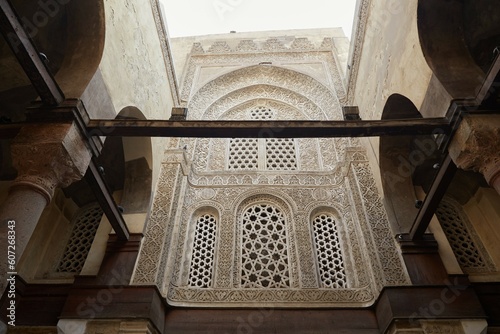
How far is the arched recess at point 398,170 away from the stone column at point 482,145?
6.74 ft

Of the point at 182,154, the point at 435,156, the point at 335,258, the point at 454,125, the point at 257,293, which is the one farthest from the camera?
the point at 182,154

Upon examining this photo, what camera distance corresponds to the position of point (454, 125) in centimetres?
355

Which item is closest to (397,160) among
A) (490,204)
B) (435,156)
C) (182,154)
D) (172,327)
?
(435,156)

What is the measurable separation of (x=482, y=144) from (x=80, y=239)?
602 centimetres

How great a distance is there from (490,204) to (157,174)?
5610 millimetres

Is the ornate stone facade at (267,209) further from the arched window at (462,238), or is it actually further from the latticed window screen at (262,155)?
the arched window at (462,238)

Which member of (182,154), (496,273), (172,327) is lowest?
(172,327)

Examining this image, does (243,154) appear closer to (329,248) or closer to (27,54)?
(329,248)

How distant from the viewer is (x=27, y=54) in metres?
3.00

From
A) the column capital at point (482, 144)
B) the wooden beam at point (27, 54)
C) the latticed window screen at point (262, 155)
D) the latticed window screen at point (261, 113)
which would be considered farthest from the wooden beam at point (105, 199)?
the latticed window screen at point (261, 113)

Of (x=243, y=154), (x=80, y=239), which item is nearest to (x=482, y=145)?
(x=243, y=154)

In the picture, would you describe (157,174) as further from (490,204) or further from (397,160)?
(490,204)

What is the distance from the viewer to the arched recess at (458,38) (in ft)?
12.4

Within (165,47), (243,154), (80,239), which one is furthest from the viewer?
(243,154)
